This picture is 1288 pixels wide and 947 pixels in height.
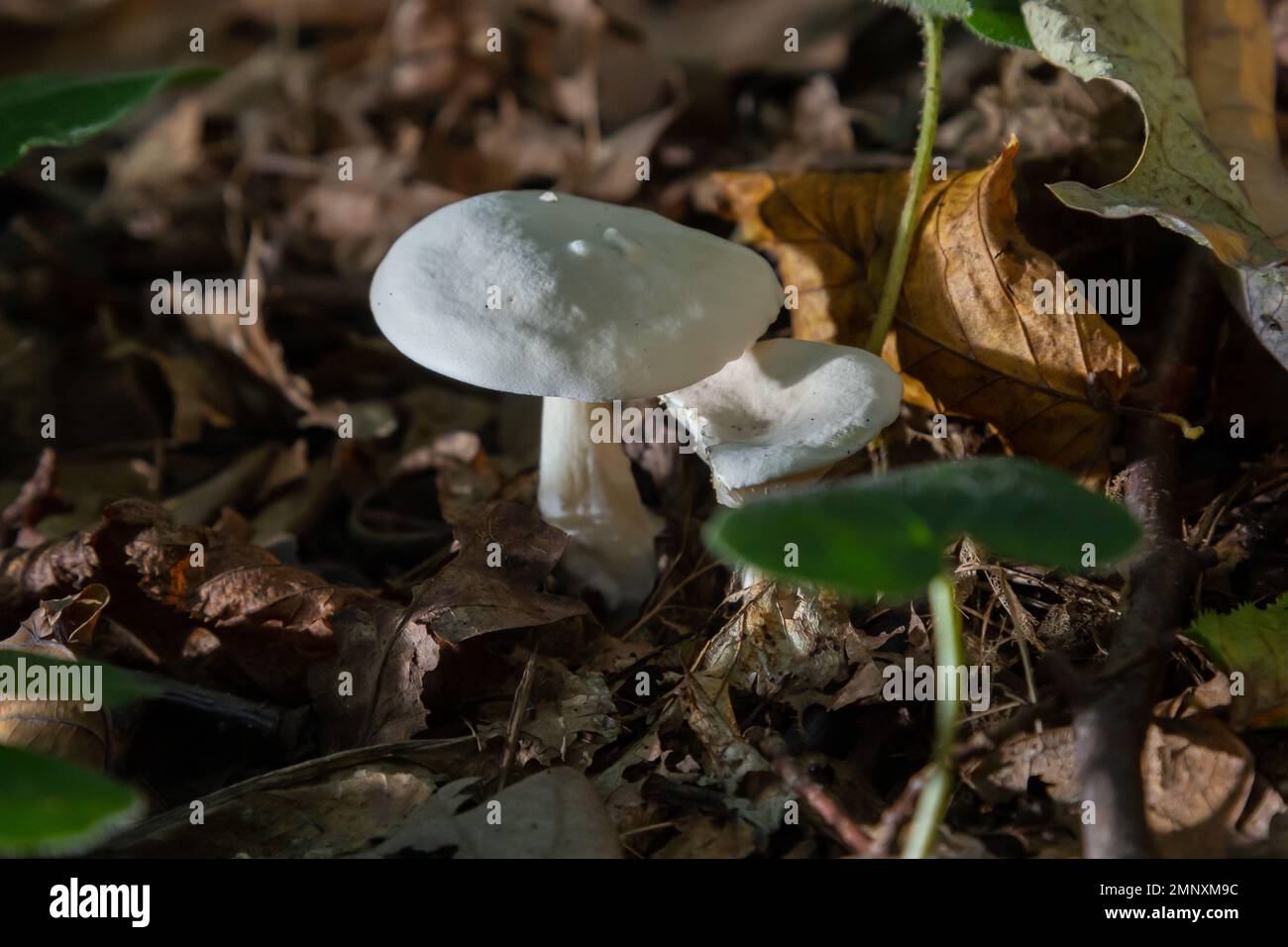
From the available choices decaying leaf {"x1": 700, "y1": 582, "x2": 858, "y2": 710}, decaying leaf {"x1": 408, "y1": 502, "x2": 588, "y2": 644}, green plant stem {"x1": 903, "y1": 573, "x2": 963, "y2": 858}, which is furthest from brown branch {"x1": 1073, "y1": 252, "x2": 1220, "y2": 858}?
decaying leaf {"x1": 408, "y1": 502, "x2": 588, "y2": 644}

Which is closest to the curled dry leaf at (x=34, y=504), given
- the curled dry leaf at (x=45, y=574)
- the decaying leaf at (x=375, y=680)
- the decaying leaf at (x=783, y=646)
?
the curled dry leaf at (x=45, y=574)

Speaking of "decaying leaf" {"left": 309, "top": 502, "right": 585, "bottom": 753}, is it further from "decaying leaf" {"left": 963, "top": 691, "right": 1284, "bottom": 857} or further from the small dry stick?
"decaying leaf" {"left": 963, "top": 691, "right": 1284, "bottom": 857}

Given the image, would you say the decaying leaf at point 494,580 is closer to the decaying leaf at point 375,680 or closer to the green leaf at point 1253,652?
the decaying leaf at point 375,680

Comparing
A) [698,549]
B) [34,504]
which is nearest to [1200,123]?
[698,549]

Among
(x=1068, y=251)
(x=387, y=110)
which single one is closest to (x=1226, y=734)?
(x=1068, y=251)

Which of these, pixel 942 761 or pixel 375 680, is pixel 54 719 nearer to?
pixel 375 680

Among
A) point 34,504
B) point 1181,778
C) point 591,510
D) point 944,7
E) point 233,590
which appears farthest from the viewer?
point 34,504
